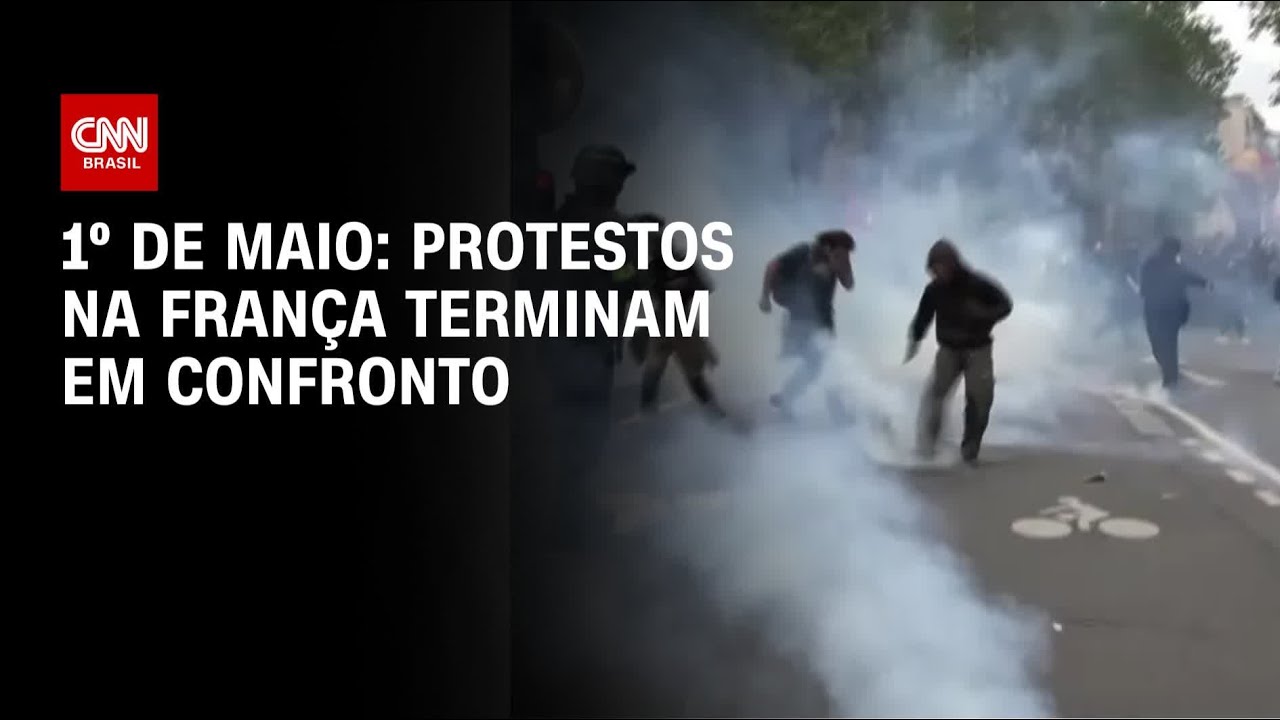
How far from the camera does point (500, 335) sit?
94.6 inches

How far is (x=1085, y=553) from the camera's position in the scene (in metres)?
2.27

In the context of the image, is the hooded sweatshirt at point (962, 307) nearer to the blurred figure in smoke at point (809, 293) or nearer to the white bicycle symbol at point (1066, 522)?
the blurred figure in smoke at point (809, 293)

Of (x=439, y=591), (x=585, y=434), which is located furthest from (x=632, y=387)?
(x=439, y=591)

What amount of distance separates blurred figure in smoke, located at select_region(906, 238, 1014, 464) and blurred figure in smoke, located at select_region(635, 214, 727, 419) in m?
0.39

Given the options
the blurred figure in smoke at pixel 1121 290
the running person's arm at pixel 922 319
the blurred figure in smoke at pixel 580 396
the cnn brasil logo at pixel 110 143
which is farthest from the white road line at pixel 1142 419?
the cnn brasil logo at pixel 110 143

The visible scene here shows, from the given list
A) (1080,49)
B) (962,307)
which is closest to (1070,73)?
(1080,49)

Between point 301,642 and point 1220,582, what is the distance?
1780 mm

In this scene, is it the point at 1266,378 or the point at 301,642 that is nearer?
the point at 1266,378

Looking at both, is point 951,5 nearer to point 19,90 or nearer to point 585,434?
point 585,434

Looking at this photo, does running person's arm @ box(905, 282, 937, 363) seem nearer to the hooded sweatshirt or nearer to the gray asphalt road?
the hooded sweatshirt

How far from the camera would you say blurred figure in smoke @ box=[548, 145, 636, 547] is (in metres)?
2.38

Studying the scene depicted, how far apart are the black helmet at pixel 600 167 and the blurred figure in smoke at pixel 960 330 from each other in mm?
614

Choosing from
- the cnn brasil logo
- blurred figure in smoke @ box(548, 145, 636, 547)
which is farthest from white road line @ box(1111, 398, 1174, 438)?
the cnn brasil logo

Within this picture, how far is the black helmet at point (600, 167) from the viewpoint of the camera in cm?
236
